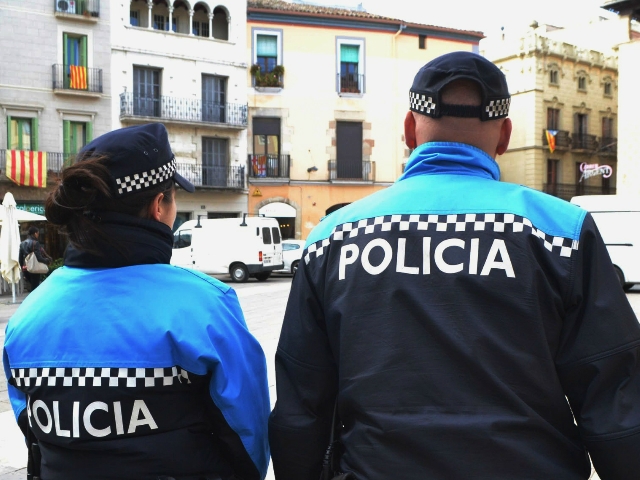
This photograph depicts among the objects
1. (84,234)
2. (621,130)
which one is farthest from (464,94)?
(621,130)

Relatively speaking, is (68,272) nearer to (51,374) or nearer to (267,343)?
(51,374)

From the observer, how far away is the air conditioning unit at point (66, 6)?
27.4 metres

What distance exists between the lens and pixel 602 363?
1730mm

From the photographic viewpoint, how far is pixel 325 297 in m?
1.96

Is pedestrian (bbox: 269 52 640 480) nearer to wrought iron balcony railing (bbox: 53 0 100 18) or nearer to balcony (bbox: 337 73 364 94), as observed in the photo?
wrought iron balcony railing (bbox: 53 0 100 18)

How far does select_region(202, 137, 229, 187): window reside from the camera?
99.9 ft

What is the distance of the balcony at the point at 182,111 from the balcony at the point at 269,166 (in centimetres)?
171

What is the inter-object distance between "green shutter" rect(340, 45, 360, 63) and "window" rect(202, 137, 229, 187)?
6.89 meters

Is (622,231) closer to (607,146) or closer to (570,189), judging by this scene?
(570,189)

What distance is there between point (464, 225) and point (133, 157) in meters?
0.96

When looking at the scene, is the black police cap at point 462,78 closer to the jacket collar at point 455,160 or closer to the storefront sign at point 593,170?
the jacket collar at point 455,160

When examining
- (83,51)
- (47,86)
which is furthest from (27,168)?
(83,51)

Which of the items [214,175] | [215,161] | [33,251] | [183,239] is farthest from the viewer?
[215,161]

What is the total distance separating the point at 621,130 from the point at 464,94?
30.3m
